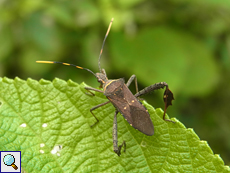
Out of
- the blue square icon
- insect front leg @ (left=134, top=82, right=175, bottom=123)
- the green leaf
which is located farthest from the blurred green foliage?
the blue square icon

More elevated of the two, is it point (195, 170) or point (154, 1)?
point (154, 1)

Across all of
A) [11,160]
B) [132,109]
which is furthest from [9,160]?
[132,109]

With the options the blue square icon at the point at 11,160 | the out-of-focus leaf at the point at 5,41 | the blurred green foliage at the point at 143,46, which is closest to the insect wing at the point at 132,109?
the blue square icon at the point at 11,160

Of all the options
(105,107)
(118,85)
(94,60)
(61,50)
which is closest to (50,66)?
(61,50)

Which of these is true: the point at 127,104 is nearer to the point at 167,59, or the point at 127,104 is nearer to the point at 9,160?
the point at 9,160

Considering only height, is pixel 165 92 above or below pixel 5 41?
below

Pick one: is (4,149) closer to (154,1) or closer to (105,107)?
(105,107)
